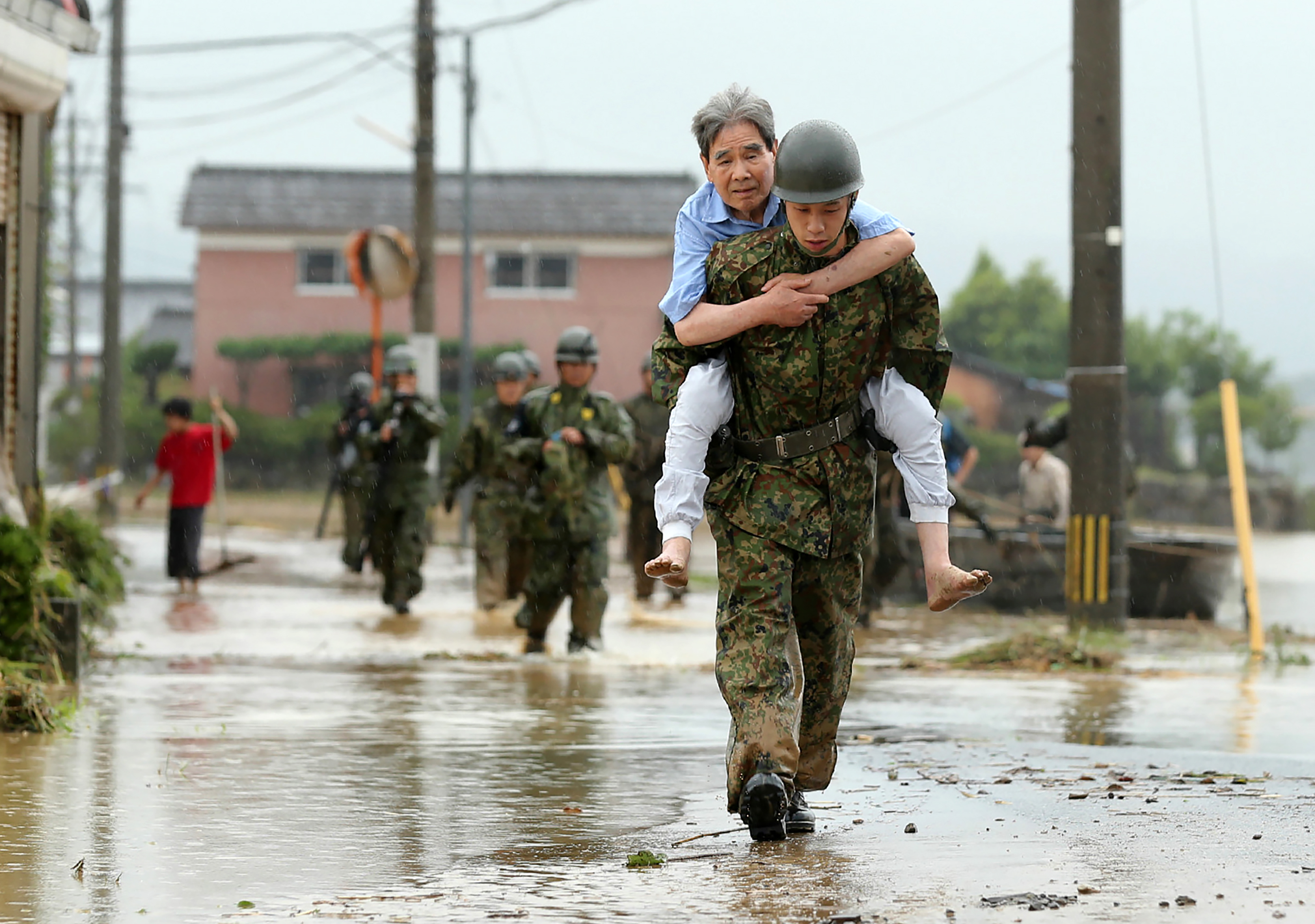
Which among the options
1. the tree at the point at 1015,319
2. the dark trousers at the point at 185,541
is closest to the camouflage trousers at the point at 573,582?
the dark trousers at the point at 185,541

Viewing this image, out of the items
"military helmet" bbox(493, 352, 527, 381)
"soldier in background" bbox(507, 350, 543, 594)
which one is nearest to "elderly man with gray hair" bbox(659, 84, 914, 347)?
"soldier in background" bbox(507, 350, 543, 594)

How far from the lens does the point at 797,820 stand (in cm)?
498

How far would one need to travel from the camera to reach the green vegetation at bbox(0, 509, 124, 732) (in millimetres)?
7086

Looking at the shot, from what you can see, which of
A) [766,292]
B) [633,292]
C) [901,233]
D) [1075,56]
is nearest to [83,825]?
[766,292]

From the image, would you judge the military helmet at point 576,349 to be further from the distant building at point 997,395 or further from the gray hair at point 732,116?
the distant building at point 997,395

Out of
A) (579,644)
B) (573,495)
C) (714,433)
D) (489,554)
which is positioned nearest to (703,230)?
(714,433)

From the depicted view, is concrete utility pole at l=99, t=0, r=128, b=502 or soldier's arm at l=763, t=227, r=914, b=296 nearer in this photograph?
soldier's arm at l=763, t=227, r=914, b=296

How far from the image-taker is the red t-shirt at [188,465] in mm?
16125

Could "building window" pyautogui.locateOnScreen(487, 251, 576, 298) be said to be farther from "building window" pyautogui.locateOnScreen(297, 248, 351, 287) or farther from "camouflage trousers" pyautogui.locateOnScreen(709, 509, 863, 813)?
"camouflage trousers" pyautogui.locateOnScreen(709, 509, 863, 813)

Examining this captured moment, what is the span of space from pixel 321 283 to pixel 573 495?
37562mm

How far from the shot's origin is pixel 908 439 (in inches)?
199

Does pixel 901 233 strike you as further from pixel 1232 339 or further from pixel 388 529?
pixel 1232 339

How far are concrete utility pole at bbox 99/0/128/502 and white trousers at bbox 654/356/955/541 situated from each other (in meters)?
22.2

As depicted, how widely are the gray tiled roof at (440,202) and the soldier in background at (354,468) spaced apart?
27.6 meters
